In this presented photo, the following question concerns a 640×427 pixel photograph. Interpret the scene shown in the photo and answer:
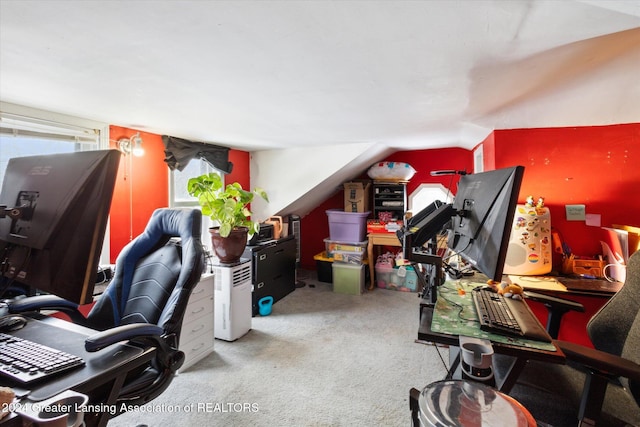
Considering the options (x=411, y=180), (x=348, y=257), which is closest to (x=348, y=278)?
(x=348, y=257)

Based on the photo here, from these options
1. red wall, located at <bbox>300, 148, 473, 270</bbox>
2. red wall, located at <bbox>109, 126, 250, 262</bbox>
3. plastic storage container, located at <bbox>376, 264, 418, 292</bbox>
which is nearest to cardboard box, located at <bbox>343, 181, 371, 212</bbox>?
red wall, located at <bbox>300, 148, 473, 270</bbox>

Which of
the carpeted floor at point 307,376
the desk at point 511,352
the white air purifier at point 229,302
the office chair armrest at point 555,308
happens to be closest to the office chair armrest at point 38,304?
the carpeted floor at point 307,376

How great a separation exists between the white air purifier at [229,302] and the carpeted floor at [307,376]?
0.35 feet

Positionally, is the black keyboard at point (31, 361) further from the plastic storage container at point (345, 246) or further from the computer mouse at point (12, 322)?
the plastic storage container at point (345, 246)

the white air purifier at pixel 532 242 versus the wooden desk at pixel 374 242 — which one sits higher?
the white air purifier at pixel 532 242

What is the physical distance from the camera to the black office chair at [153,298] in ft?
4.09

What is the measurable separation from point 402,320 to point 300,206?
2.08 metres

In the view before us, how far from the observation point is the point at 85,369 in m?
0.84

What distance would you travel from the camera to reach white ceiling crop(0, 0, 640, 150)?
3.30 ft

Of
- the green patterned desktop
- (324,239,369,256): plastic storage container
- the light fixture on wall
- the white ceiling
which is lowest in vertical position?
(324,239,369,256): plastic storage container

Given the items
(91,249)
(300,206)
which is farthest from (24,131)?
(300,206)

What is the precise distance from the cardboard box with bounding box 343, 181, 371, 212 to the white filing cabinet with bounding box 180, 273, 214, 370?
2.35 metres

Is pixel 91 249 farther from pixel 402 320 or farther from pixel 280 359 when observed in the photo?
pixel 402 320

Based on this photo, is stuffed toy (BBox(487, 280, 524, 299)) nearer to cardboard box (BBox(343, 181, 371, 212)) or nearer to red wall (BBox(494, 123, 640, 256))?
red wall (BBox(494, 123, 640, 256))
